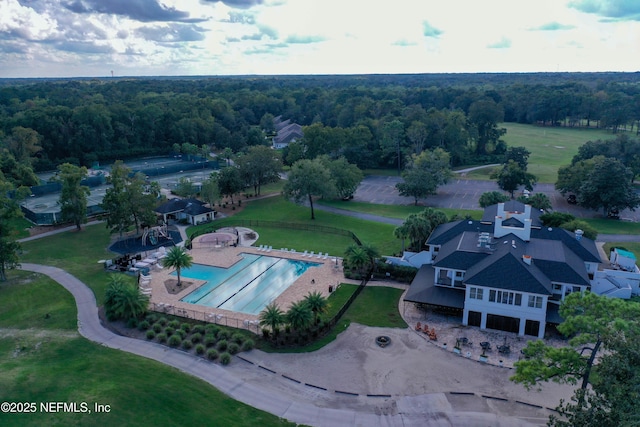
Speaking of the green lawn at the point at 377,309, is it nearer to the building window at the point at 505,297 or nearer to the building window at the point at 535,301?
the building window at the point at 505,297

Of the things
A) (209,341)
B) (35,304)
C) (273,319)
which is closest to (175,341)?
(209,341)

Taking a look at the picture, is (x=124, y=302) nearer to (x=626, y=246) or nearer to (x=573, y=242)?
(x=573, y=242)

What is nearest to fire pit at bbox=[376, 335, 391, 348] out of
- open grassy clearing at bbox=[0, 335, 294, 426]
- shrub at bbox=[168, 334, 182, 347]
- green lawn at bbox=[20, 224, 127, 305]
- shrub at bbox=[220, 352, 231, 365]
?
open grassy clearing at bbox=[0, 335, 294, 426]

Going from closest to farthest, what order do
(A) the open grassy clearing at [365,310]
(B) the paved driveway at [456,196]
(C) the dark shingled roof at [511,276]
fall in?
(C) the dark shingled roof at [511,276] < (A) the open grassy clearing at [365,310] < (B) the paved driveway at [456,196]

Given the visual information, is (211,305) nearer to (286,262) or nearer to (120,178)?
(286,262)

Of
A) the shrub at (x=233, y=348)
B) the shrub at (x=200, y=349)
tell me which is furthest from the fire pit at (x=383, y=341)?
the shrub at (x=200, y=349)

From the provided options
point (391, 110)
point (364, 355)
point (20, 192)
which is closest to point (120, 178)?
point (20, 192)
